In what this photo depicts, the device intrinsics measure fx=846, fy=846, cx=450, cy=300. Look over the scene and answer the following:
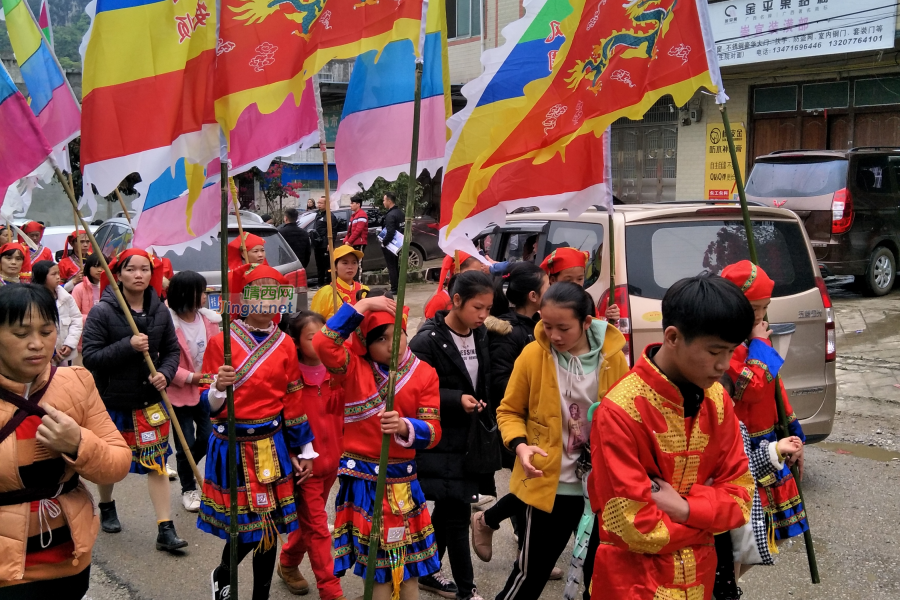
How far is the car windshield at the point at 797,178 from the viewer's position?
42.5 feet

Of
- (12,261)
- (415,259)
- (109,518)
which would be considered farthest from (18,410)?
(415,259)

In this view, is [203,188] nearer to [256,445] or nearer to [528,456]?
[256,445]

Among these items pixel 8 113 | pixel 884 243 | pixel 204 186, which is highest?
pixel 8 113

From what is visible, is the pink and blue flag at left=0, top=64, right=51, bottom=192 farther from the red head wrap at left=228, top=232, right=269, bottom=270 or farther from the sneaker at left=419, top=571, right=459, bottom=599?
the sneaker at left=419, top=571, right=459, bottom=599

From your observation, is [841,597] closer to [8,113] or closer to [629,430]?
[629,430]

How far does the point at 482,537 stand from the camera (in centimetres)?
470

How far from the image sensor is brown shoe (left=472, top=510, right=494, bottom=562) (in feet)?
15.4

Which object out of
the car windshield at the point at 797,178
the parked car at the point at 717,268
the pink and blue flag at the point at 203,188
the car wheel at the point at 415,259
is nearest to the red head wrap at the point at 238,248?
the parked car at the point at 717,268

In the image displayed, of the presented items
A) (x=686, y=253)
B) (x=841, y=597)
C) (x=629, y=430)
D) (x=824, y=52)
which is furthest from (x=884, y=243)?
(x=629, y=430)

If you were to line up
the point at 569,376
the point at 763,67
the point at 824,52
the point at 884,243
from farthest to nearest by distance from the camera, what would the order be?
the point at 763,67
the point at 824,52
the point at 884,243
the point at 569,376

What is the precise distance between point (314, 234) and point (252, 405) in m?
13.1

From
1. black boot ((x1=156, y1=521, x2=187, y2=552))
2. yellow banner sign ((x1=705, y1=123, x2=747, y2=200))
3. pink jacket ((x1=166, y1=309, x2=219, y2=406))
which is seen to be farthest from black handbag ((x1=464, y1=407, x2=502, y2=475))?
yellow banner sign ((x1=705, y1=123, x2=747, y2=200))

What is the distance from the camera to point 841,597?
4434 millimetres

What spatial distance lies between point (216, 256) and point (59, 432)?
269 inches
